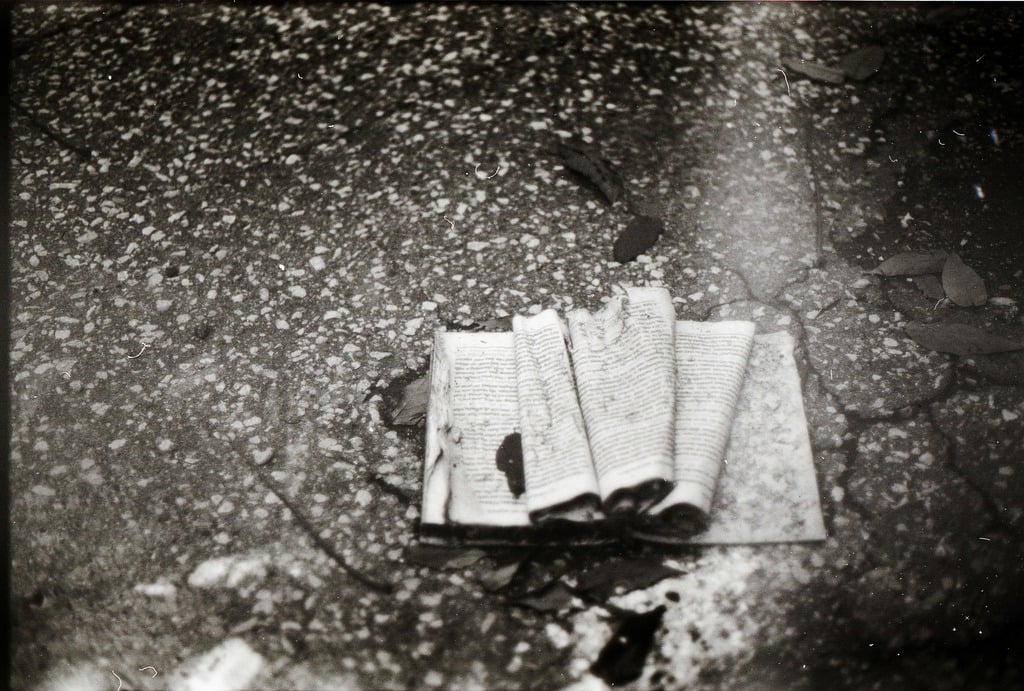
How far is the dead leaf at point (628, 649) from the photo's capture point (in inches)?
48.0

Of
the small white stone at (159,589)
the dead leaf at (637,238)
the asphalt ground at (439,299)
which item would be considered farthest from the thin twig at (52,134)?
the dead leaf at (637,238)

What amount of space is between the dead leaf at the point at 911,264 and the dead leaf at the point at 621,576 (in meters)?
1.00

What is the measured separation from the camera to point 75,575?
1371mm

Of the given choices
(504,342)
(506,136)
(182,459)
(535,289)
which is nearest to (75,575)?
(182,459)

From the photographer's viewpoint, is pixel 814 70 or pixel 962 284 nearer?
pixel 962 284

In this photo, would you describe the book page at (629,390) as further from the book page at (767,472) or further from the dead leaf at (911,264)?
the dead leaf at (911,264)

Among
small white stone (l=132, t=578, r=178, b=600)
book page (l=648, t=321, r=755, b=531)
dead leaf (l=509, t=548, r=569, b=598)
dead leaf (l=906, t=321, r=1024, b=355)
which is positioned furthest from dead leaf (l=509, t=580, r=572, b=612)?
dead leaf (l=906, t=321, r=1024, b=355)

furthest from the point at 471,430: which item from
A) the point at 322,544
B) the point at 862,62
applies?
the point at 862,62

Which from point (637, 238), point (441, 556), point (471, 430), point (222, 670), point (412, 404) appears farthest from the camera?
point (637, 238)

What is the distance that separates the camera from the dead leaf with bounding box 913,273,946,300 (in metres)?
1.76

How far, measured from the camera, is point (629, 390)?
143cm

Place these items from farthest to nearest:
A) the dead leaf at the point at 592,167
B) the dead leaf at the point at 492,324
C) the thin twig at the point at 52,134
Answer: the thin twig at the point at 52,134 < the dead leaf at the point at 592,167 < the dead leaf at the point at 492,324

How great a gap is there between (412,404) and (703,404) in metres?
0.62

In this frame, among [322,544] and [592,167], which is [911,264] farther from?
[322,544]
